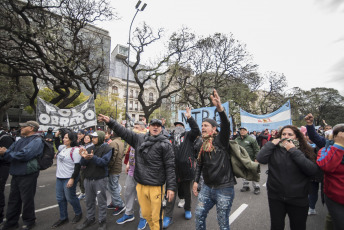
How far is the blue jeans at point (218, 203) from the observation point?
7.10 ft

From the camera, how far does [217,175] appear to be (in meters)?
2.24

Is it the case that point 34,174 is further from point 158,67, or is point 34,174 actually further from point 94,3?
point 158,67

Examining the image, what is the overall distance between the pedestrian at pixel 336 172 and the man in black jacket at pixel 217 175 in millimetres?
1062

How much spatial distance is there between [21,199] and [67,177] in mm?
922

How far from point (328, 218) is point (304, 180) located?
782 millimetres

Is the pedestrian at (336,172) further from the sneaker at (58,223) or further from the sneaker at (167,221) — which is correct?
the sneaker at (58,223)

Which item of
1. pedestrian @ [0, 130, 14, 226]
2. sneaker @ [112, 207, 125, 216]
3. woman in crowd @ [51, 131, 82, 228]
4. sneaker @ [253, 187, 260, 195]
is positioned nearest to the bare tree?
pedestrian @ [0, 130, 14, 226]

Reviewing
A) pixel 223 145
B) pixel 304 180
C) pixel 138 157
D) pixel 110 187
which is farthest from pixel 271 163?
pixel 110 187

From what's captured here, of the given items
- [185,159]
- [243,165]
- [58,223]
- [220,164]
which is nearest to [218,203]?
[220,164]

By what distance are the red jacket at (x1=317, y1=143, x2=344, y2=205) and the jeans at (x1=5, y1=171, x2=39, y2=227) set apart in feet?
15.2

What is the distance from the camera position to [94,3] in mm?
10023

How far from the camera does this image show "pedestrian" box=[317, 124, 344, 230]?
191cm

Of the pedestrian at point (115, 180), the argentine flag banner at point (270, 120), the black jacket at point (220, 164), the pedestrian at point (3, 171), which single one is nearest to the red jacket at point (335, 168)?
the black jacket at point (220, 164)

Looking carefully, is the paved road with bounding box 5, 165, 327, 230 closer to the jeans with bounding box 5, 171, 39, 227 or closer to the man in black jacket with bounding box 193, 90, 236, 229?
the jeans with bounding box 5, 171, 39, 227
